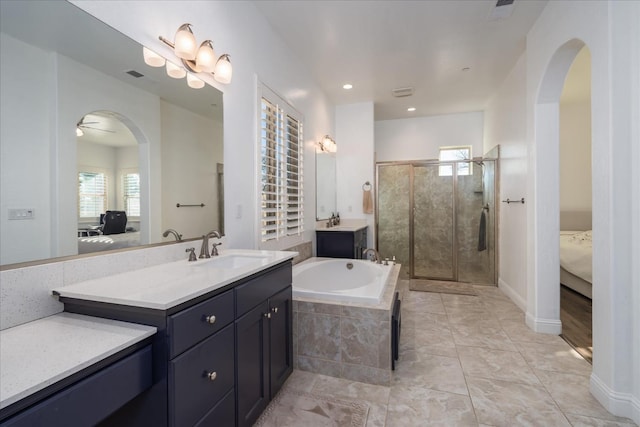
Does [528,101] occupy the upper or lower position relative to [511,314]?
upper

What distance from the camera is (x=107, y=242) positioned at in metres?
1.27

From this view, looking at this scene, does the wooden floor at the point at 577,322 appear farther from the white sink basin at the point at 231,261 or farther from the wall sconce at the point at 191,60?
the wall sconce at the point at 191,60

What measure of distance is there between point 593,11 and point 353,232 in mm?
2674

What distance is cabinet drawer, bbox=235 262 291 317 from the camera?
4.37 feet

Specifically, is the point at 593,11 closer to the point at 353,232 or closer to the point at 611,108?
the point at 611,108

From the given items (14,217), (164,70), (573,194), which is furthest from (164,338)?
(573,194)

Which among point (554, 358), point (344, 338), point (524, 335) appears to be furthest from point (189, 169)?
point (524, 335)

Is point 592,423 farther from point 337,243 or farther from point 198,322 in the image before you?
point 337,243

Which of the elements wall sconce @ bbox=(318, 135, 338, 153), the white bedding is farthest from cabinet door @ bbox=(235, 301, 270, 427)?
the white bedding

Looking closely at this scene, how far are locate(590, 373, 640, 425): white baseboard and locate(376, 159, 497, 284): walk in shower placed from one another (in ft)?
8.77

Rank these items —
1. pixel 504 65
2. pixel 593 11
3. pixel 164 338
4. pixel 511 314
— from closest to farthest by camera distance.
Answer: pixel 164 338, pixel 593 11, pixel 511 314, pixel 504 65

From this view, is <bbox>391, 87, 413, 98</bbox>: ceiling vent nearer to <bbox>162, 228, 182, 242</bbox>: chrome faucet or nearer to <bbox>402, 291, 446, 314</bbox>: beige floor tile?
<bbox>402, 291, 446, 314</bbox>: beige floor tile

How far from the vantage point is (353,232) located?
360 centimetres

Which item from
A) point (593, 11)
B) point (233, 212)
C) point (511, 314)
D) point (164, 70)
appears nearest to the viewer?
point (164, 70)
